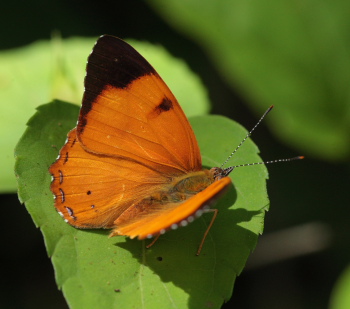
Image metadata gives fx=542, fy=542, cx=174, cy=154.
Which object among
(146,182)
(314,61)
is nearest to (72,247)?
(146,182)

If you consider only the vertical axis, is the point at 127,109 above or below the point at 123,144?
above

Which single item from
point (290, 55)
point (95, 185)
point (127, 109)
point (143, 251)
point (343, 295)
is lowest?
point (343, 295)

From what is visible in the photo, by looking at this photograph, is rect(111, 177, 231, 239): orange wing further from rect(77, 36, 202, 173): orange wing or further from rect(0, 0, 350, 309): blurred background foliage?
rect(0, 0, 350, 309): blurred background foliage

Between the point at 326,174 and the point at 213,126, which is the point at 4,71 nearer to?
the point at 213,126

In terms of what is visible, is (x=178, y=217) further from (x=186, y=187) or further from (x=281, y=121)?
(x=281, y=121)

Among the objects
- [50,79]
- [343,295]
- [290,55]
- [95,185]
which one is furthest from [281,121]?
[95,185]

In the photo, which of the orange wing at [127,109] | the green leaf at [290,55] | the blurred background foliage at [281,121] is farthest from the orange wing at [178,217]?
the green leaf at [290,55]
